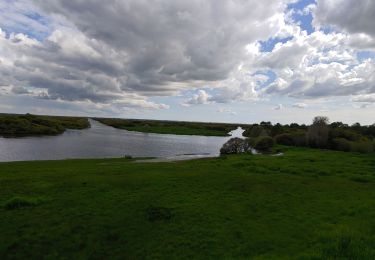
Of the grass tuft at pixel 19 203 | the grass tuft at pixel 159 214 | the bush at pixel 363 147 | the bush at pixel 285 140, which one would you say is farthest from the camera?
the bush at pixel 285 140

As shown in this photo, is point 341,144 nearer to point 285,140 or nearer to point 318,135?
point 318,135

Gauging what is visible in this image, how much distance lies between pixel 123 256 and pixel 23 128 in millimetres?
124765

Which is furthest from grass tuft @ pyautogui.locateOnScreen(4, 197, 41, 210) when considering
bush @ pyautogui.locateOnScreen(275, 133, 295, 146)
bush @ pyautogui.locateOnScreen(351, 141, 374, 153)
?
bush @ pyautogui.locateOnScreen(275, 133, 295, 146)

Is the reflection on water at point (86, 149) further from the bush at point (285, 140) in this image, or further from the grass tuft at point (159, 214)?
the grass tuft at point (159, 214)

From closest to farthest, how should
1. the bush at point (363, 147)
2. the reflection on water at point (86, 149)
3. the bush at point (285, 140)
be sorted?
the reflection on water at point (86, 149), the bush at point (363, 147), the bush at point (285, 140)

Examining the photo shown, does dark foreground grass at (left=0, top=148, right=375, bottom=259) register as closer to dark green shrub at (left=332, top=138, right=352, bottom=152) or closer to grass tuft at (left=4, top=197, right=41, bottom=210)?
grass tuft at (left=4, top=197, right=41, bottom=210)

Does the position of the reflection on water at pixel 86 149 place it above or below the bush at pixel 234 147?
below

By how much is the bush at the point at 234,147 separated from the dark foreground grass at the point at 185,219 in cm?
3709

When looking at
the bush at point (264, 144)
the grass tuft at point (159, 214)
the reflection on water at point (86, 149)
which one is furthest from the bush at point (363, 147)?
the grass tuft at point (159, 214)

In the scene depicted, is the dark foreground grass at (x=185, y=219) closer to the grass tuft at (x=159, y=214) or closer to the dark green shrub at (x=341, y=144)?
the grass tuft at (x=159, y=214)

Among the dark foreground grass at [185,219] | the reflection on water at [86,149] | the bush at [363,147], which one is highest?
the bush at [363,147]

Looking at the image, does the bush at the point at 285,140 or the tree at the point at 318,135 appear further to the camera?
the bush at the point at 285,140

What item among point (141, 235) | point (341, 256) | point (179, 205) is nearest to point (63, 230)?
point (141, 235)

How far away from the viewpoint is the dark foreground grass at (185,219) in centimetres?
1111
